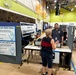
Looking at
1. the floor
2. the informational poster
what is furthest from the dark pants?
the informational poster

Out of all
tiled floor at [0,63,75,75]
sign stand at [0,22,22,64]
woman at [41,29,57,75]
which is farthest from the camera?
sign stand at [0,22,22,64]

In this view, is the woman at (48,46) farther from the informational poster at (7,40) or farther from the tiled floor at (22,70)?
the informational poster at (7,40)

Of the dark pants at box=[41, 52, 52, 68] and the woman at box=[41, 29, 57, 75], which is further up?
the woman at box=[41, 29, 57, 75]

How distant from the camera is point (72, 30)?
12.6 ft

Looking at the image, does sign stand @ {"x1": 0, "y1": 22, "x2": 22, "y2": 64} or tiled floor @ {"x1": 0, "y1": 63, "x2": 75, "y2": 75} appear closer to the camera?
tiled floor @ {"x1": 0, "y1": 63, "x2": 75, "y2": 75}

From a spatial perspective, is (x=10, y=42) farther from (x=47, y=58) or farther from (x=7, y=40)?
(x=47, y=58)

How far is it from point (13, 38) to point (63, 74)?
214 cm

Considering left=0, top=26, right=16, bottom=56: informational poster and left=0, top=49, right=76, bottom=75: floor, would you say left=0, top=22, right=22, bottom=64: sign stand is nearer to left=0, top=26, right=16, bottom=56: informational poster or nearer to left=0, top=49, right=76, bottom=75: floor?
left=0, top=26, right=16, bottom=56: informational poster

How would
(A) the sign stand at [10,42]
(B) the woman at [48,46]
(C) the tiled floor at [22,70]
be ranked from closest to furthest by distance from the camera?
(B) the woman at [48,46], (C) the tiled floor at [22,70], (A) the sign stand at [10,42]

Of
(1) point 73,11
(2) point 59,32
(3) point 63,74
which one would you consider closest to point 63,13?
(1) point 73,11

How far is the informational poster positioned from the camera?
4129 mm

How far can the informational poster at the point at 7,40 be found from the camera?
163 inches

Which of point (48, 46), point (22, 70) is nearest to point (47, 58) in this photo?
point (48, 46)

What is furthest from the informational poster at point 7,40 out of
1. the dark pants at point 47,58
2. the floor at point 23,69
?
the dark pants at point 47,58
